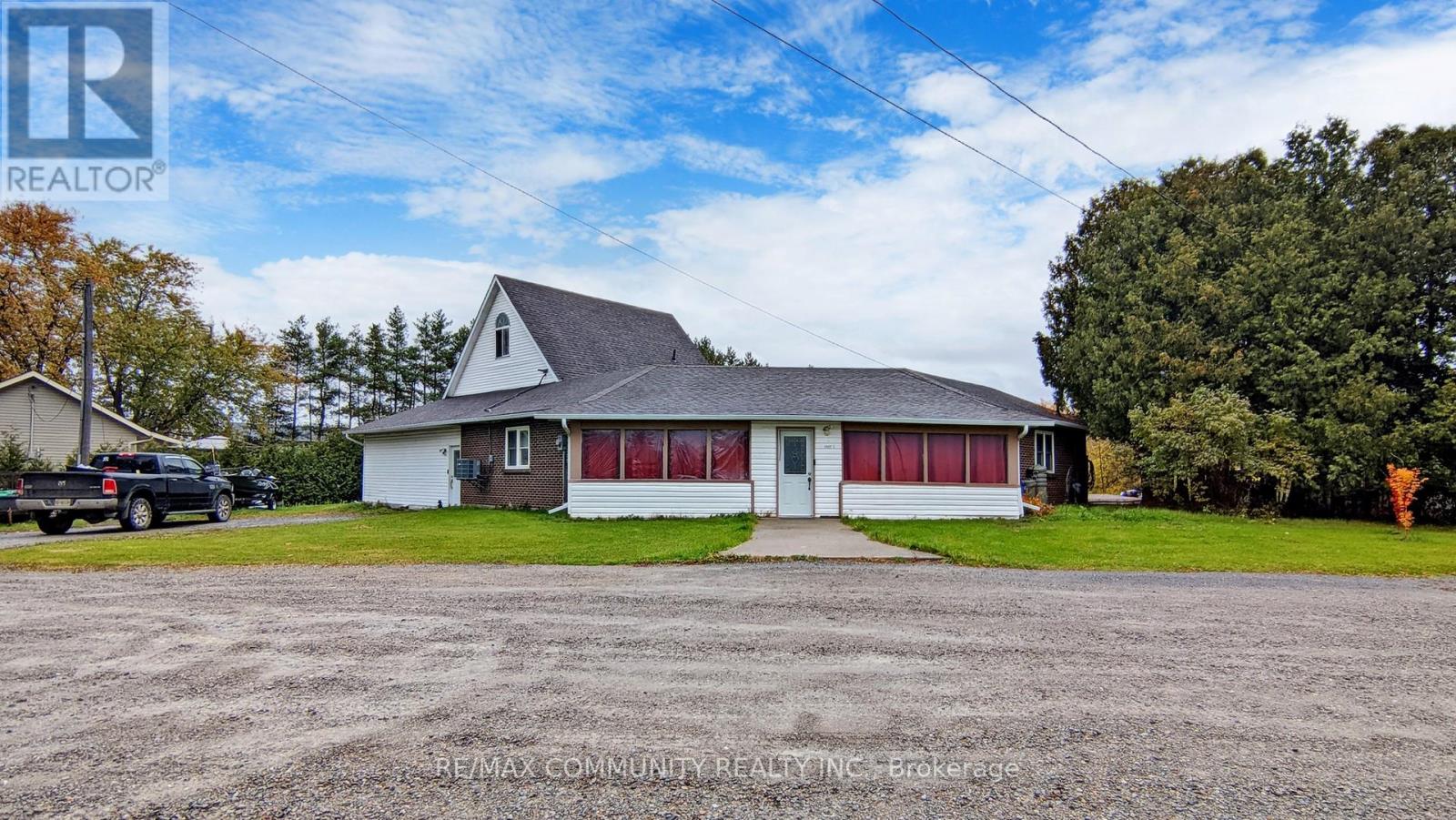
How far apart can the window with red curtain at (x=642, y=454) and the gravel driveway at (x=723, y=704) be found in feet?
31.1

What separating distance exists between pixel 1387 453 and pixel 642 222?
20.3 meters

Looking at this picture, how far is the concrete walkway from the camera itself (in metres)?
11.0

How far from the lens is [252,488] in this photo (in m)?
24.6

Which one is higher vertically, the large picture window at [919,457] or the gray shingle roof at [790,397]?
the gray shingle roof at [790,397]

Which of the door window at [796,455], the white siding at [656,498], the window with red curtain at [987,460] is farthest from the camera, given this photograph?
the window with red curtain at [987,460]

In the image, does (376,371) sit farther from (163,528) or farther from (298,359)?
(163,528)

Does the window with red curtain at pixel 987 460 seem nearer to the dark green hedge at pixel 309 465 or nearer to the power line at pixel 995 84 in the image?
the power line at pixel 995 84

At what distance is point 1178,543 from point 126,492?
20886mm

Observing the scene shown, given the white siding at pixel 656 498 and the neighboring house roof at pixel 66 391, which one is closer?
the white siding at pixel 656 498

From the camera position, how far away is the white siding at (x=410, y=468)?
2188 centimetres

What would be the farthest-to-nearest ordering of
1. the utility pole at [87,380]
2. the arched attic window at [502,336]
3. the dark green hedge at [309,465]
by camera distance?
1. the dark green hedge at [309,465]
2. the arched attic window at [502,336]
3. the utility pole at [87,380]

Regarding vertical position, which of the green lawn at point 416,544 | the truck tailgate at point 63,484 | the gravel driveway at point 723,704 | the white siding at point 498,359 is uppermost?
the white siding at point 498,359

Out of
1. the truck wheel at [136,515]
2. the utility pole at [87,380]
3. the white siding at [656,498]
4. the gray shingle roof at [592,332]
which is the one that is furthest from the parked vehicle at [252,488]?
the white siding at [656,498]

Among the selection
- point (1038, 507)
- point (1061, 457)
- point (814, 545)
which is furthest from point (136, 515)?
point (1061, 457)
